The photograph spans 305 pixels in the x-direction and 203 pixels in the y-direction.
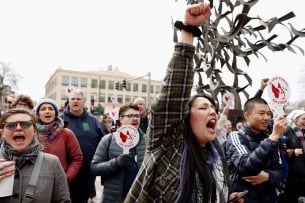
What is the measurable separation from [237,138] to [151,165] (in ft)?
5.84

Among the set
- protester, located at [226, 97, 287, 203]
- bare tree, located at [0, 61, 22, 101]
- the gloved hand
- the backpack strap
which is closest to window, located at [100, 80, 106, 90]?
bare tree, located at [0, 61, 22, 101]

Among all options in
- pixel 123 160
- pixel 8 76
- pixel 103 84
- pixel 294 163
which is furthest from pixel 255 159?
pixel 103 84

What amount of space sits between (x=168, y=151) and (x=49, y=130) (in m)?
2.33

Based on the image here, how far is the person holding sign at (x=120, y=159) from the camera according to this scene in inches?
140

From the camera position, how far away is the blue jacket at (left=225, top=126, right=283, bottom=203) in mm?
3039

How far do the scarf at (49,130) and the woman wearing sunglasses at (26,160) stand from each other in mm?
1170

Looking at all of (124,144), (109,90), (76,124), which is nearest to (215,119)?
→ (124,144)

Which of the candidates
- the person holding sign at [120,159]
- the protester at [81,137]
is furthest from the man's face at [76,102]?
the person holding sign at [120,159]

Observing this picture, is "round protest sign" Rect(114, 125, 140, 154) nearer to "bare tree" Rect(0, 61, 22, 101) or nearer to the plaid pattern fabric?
the plaid pattern fabric

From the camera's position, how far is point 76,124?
472 centimetres

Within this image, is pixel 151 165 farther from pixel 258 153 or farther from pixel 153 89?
pixel 153 89

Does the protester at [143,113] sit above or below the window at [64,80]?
below

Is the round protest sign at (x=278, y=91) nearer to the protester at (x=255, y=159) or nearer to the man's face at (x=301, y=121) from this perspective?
the protester at (x=255, y=159)

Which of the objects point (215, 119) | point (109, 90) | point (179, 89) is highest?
point (109, 90)
